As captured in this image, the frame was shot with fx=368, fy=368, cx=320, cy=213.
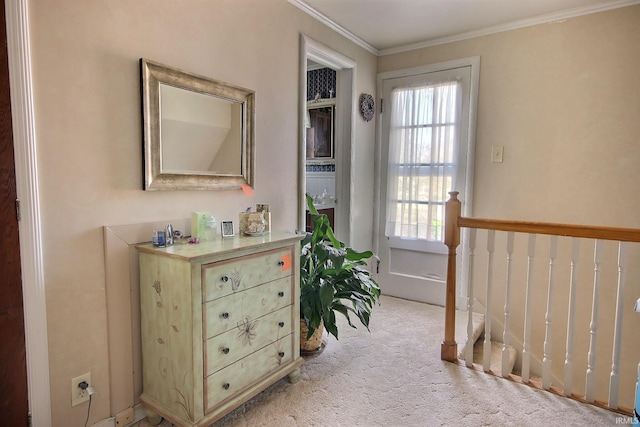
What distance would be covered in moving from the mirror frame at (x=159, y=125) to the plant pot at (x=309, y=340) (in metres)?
0.96

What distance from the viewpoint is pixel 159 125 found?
66.4 inches

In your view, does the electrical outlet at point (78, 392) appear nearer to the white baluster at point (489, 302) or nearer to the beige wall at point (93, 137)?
the beige wall at point (93, 137)

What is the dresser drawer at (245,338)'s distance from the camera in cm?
156

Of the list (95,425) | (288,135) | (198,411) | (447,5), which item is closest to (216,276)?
(198,411)

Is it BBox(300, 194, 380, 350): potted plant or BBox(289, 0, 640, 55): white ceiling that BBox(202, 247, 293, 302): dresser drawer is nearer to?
BBox(300, 194, 380, 350): potted plant

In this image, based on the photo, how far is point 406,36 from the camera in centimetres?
307

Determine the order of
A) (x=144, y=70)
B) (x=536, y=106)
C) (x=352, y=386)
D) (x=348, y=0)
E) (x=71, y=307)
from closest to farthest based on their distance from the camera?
(x=71, y=307), (x=144, y=70), (x=352, y=386), (x=348, y=0), (x=536, y=106)

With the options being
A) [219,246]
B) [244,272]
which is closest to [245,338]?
[244,272]

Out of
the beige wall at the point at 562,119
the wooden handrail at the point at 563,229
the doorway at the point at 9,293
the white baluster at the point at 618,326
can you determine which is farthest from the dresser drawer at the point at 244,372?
the beige wall at the point at 562,119

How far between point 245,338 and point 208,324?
248 mm

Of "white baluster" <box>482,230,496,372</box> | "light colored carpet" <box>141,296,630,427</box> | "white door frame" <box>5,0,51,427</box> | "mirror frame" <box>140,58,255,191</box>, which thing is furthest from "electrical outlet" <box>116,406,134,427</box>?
"white baluster" <box>482,230,496,372</box>

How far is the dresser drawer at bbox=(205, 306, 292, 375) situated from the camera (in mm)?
1561

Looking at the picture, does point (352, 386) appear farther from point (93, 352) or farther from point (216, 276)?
point (93, 352)

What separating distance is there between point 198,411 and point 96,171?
1.07 metres
